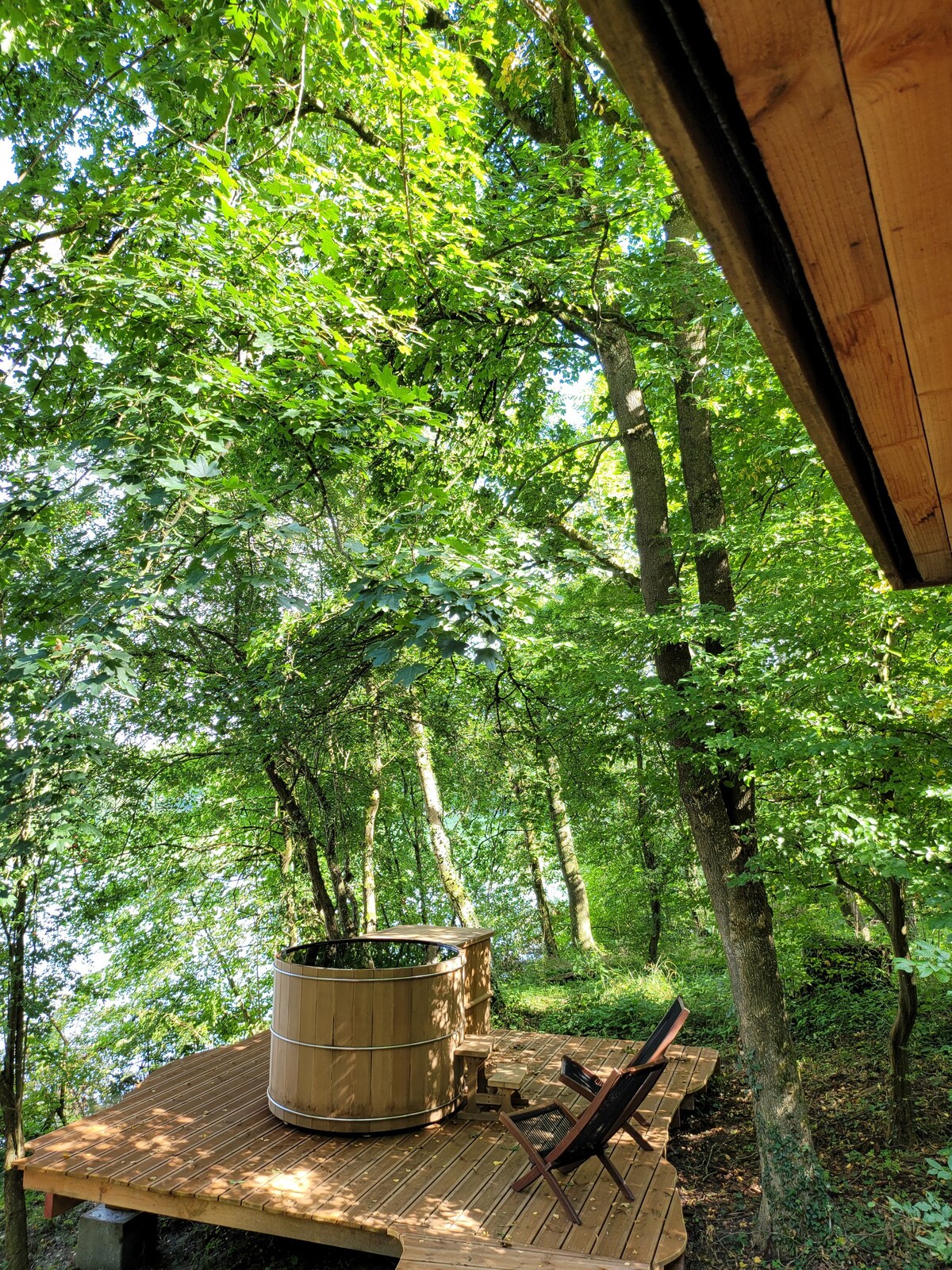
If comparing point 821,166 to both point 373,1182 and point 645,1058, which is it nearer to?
point 645,1058

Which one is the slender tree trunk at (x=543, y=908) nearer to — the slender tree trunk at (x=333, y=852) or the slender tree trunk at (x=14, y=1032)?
the slender tree trunk at (x=333, y=852)

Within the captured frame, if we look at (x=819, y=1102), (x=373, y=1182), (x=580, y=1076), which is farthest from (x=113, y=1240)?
(x=819, y=1102)

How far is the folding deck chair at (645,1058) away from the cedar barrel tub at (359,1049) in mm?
1012

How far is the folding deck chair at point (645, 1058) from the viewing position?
4.67 meters

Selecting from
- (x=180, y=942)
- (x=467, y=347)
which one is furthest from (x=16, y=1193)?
(x=467, y=347)

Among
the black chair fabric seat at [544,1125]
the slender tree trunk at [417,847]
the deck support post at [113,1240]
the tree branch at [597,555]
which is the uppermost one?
the tree branch at [597,555]

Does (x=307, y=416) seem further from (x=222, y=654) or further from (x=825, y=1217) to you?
(x=825, y=1217)

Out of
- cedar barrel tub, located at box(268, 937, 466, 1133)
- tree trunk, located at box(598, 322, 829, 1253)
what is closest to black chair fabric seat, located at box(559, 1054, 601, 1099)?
cedar barrel tub, located at box(268, 937, 466, 1133)

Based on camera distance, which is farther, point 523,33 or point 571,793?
point 571,793

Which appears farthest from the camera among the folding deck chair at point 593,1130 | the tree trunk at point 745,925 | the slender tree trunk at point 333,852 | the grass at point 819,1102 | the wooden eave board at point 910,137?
the slender tree trunk at point 333,852

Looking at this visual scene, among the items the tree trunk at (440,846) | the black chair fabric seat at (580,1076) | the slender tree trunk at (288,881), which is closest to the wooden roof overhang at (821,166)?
the black chair fabric seat at (580,1076)

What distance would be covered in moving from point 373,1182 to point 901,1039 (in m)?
3.81

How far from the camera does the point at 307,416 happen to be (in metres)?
4.29

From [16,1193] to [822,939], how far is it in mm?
7834
